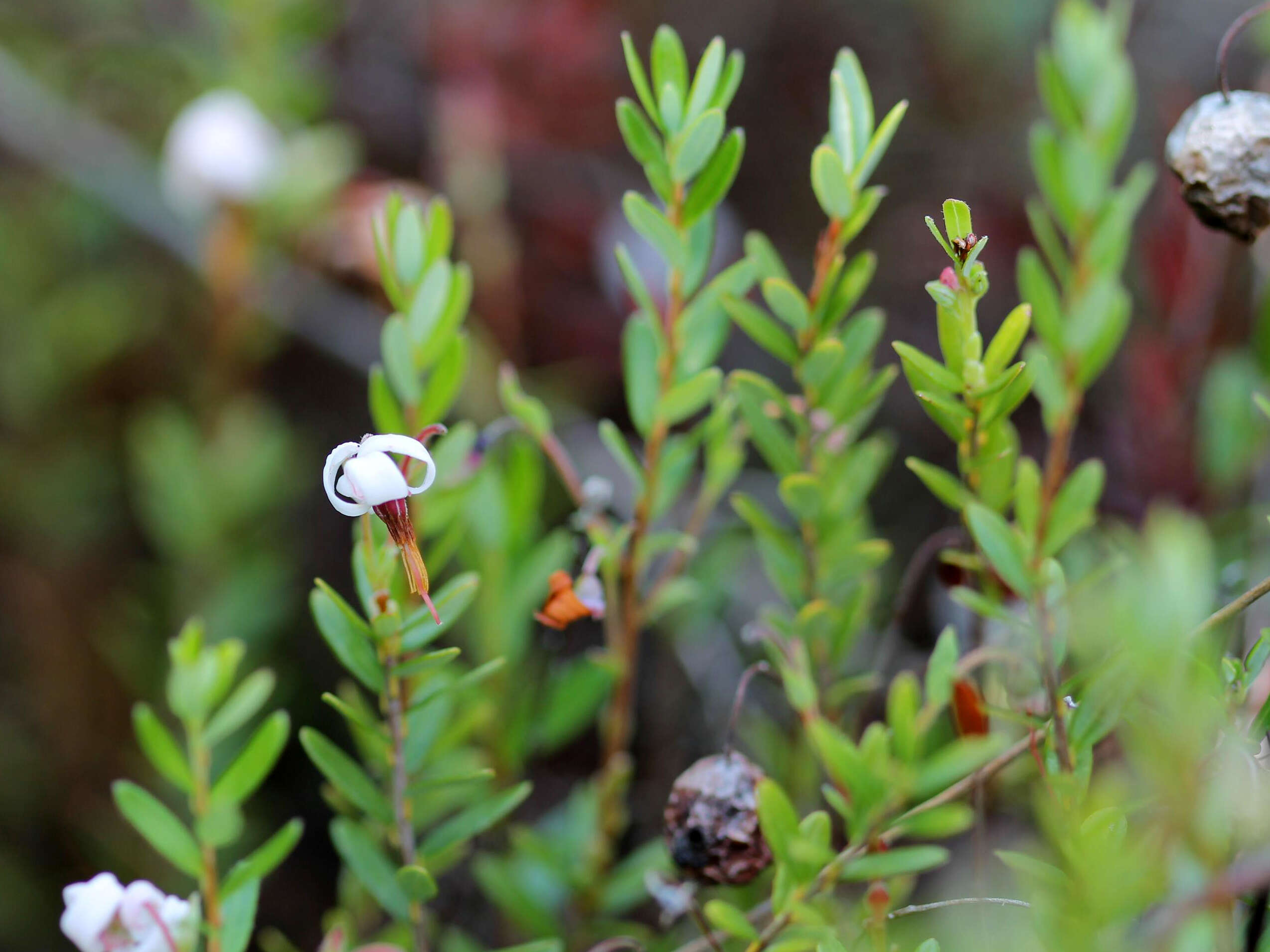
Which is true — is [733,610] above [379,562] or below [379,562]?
below

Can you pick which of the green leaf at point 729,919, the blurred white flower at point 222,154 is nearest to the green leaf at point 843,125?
the green leaf at point 729,919

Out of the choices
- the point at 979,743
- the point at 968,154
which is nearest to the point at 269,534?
the point at 979,743

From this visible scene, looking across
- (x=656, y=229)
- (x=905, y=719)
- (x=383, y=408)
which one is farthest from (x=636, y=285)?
(x=905, y=719)

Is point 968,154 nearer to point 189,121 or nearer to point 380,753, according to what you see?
point 189,121

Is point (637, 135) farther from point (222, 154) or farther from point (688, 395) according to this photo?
point (222, 154)

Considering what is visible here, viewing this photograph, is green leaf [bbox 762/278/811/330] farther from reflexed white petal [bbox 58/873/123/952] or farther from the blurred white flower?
the blurred white flower
